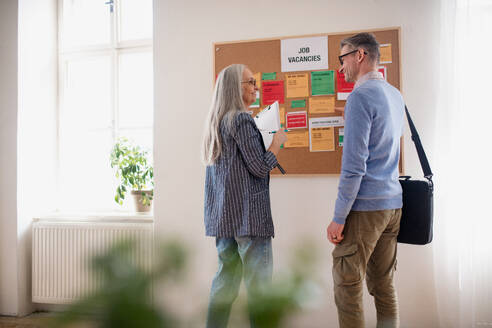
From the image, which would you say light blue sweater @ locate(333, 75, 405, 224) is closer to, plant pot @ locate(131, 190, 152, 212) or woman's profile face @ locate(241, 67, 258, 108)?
woman's profile face @ locate(241, 67, 258, 108)

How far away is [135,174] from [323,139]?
1.50 m

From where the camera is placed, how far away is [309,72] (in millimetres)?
2486

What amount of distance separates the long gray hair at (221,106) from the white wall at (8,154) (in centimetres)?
199

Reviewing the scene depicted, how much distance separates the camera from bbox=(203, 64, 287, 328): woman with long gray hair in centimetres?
170

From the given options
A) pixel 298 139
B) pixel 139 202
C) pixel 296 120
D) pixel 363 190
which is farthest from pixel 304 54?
pixel 139 202

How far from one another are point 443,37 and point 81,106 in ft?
9.68

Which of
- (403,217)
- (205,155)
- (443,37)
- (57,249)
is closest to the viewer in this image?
(403,217)

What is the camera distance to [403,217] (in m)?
1.66

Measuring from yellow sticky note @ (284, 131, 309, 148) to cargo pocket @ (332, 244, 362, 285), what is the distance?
1076 mm

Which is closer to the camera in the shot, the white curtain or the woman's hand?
the woman's hand

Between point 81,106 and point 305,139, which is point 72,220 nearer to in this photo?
point 81,106

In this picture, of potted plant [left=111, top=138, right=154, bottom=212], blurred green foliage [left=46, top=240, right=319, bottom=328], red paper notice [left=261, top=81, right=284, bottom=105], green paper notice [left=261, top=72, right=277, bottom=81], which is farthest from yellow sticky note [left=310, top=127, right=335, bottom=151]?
blurred green foliage [left=46, top=240, right=319, bottom=328]

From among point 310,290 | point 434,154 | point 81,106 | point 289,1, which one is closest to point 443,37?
point 434,154

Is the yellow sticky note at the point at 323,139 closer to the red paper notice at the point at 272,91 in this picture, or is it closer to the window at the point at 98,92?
the red paper notice at the point at 272,91
